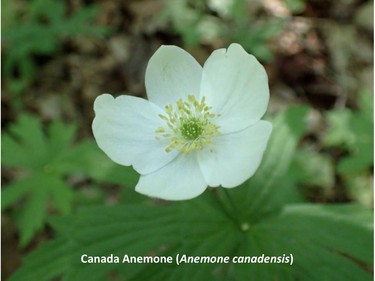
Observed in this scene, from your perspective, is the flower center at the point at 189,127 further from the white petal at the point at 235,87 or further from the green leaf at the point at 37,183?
the green leaf at the point at 37,183

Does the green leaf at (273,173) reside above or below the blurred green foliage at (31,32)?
below

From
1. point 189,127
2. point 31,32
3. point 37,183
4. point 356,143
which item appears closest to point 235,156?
point 189,127

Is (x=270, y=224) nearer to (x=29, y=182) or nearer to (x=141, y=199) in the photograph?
(x=141, y=199)

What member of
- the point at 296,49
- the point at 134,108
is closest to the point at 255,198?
the point at 134,108

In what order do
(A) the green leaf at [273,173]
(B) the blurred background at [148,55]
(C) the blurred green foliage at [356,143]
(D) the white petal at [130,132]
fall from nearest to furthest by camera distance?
(D) the white petal at [130,132] → (A) the green leaf at [273,173] → (C) the blurred green foliage at [356,143] → (B) the blurred background at [148,55]

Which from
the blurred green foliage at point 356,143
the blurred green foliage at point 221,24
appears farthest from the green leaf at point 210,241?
the blurred green foliage at point 221,24

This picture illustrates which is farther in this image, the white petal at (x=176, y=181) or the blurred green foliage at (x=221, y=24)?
the blurred green foliage at (x=221, y=24)

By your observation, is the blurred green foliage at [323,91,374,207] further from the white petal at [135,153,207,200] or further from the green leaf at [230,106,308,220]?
the white petal at [135,153,207,200]

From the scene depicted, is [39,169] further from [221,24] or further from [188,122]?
[221,24]
